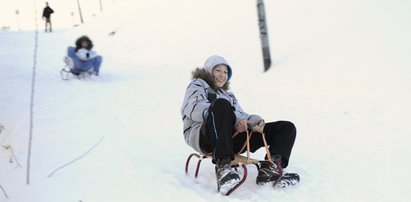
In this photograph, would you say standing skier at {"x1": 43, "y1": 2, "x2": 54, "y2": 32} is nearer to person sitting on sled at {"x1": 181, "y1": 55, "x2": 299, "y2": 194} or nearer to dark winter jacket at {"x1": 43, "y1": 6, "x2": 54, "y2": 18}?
dark winter jacket at {"x1": 43, "y1": 6, "x2": 54, "y2": 18}

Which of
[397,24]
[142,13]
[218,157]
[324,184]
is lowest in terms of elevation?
[324,184]

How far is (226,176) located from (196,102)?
1.87ft

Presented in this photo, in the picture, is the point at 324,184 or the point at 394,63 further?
the point at 394,63

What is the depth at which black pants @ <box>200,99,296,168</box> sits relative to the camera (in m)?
3.07

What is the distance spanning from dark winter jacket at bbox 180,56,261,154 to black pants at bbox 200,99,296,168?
8 cm

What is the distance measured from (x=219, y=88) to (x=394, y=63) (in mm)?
3728

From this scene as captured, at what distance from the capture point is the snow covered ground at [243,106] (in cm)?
336

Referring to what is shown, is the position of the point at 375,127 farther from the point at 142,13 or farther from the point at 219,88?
the point at 142,13

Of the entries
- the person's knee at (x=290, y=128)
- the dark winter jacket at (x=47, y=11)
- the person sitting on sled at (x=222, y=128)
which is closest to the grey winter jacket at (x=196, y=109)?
the person sitting on sled at (x=222, y=128)

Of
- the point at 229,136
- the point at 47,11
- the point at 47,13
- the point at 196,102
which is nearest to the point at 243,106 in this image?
the point at 196,102

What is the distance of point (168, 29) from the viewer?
44.9 ft

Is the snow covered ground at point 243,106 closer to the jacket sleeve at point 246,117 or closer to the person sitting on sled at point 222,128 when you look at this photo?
the person sitting on sled at point 222,128

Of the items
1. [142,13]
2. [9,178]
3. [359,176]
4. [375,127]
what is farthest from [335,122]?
[142,13]

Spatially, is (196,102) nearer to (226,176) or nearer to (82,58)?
(226,176)
